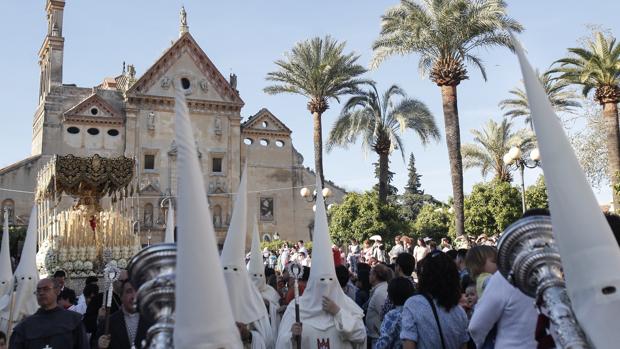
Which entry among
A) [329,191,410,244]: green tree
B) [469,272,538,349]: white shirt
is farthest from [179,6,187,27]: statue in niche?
[469,272,538,349]: white shirt

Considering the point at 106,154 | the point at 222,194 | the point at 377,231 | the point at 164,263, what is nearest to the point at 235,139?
the point at 222,194

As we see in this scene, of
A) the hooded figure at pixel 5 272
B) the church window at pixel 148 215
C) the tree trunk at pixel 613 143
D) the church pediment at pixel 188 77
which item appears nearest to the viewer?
the hooded figure at pixel 5 272

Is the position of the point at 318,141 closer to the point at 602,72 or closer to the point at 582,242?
the point at 602,72

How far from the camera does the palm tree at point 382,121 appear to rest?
1174 inches

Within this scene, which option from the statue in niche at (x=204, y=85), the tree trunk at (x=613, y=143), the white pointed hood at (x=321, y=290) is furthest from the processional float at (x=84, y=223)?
the statue in niche at (x=204, y=85)

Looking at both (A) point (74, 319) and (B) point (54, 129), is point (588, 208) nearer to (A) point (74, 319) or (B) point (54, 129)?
(A) point (74, 319)

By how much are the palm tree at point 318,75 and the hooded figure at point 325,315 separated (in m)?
23.2

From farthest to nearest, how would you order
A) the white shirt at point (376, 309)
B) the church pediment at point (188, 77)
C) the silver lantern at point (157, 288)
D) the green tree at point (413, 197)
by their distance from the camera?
1. the green tree at point (413, 197)
2. the church pediment at point (188, 77)
3. the white shirt at point (376, 309)
4. the silver lantern at point (157, 288)

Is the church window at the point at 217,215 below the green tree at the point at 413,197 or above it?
below

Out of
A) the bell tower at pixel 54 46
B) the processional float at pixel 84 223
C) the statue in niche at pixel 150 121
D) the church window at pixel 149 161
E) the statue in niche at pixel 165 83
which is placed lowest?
the processional float at pixel 84 223

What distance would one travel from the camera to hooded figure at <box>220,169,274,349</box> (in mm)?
5289

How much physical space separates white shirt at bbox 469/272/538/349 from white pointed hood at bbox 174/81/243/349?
2.00m

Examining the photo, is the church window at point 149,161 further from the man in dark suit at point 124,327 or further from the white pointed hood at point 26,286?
the man in dark suit at point 124,327

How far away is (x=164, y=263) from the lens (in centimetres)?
256
